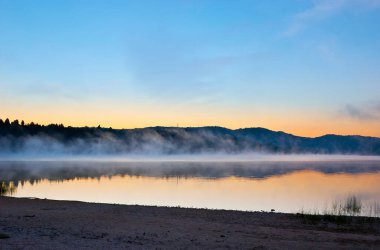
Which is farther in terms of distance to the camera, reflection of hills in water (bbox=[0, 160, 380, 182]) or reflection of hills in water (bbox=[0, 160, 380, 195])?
reflection of hills in water (bbox=[0, 160, 380, 182])

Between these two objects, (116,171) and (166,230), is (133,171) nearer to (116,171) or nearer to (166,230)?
(116,171)

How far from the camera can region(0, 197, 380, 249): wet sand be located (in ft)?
46.2

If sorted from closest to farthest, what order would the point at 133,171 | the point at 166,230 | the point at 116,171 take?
the point at 166,230, the point at 116,171, the point at 133,171

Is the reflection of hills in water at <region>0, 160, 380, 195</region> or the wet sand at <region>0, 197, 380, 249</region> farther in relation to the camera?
the reflection of hills in water at <region>0, 160, 380, 195</region>

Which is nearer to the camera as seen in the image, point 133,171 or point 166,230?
point 166,230

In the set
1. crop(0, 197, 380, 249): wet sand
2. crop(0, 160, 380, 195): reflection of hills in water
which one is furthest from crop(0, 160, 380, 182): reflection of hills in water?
crop(0, 197, 380, 249): wet sand

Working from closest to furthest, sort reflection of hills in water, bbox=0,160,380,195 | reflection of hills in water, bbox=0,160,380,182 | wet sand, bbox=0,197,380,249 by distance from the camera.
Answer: wet sand, bbox=0,197,380,249
reflection of hills in water, bbox=0,160,380,195
reflection of hills in water, bbox=0,160,380,182

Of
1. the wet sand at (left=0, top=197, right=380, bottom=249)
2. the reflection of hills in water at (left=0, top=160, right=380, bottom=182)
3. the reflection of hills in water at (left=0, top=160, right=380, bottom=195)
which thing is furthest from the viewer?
the reflection of hills in water at (left=0, top=160, right=380, bottom=182)

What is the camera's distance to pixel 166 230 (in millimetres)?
16672

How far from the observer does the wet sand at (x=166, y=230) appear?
14.1 meters

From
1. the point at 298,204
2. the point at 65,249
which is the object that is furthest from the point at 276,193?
the point at 65,249

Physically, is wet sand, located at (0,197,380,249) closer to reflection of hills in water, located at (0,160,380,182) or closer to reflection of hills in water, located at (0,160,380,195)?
reflection of hills in water, located at (0,160,380,195)

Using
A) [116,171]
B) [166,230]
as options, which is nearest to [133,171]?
[116,171]

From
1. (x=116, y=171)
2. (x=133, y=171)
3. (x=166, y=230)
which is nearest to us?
(x=166, y=230)
